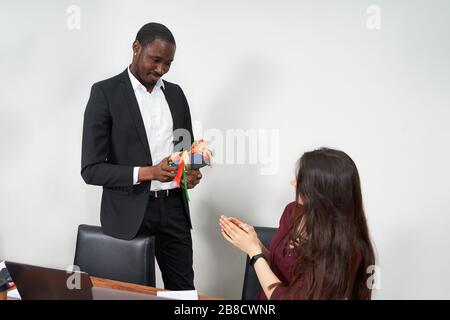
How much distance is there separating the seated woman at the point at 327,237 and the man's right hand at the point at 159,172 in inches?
24.6

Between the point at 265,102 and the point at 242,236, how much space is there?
4.17 ft

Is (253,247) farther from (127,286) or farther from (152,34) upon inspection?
(152,34)

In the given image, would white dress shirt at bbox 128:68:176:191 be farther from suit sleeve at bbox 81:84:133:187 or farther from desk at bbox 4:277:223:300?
desk at bbox 4:277:223:300

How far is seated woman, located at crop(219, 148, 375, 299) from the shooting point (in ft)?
3.89

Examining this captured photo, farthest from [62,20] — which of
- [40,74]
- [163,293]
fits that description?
[163,293]

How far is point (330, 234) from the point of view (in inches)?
47.6

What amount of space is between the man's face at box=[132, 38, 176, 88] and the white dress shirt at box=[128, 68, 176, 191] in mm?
76

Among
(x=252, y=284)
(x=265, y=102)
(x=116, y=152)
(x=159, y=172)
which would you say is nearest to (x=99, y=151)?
Result: (x=116, y=152)

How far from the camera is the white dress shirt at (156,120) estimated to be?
1.98 m

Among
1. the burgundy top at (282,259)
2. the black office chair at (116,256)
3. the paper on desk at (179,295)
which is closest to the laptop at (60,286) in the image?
the paper on desk at (179,295)

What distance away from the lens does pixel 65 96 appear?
2.97m

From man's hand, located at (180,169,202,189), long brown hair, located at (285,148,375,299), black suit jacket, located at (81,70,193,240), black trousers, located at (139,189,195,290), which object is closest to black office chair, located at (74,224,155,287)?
black suit jacket, located at (81,70,193,240)

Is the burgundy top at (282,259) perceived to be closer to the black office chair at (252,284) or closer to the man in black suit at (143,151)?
the black office chair at (252,284)

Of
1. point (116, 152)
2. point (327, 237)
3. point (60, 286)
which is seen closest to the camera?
point (60, 286)
